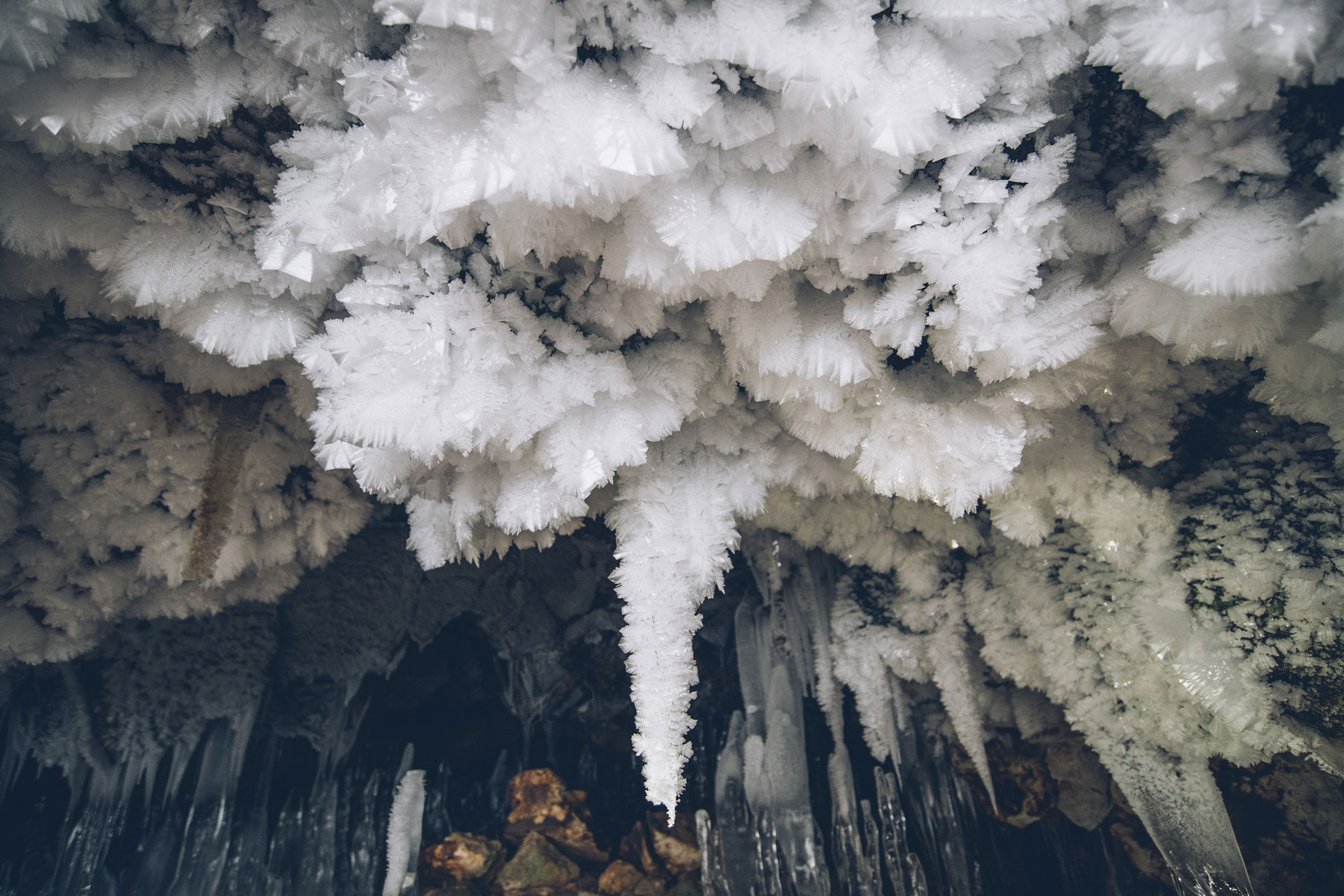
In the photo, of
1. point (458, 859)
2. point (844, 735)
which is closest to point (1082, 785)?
point (844, 735)

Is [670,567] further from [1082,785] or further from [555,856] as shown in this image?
[555,856]

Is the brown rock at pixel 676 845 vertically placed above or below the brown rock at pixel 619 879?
above

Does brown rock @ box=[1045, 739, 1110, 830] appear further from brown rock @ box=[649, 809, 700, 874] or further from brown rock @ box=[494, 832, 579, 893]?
brown rock @ box=[494, 832, 579, 893]

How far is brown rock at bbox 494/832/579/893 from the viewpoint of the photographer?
2.76 metres

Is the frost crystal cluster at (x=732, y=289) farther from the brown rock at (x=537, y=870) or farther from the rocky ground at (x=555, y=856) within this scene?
the brown rock at (x=537, y=870)

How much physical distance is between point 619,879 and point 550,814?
41 centimetres

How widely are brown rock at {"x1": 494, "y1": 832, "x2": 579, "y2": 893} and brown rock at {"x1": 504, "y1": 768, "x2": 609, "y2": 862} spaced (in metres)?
0.05

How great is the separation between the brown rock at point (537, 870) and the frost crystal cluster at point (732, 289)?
205cm

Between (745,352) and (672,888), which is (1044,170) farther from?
(672,888)

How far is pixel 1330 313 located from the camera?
0.85 m

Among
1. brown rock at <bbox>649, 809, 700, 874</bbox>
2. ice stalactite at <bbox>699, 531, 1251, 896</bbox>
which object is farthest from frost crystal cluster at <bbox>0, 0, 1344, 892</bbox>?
brown rock at <bbox>649, 809, 700, 874</bbox>

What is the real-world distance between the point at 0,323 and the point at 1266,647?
2.85 metres

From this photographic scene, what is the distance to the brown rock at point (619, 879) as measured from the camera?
8.99 ft

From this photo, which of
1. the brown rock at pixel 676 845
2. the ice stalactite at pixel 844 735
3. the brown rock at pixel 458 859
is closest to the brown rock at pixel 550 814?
the brown rock at pixel 458 859
